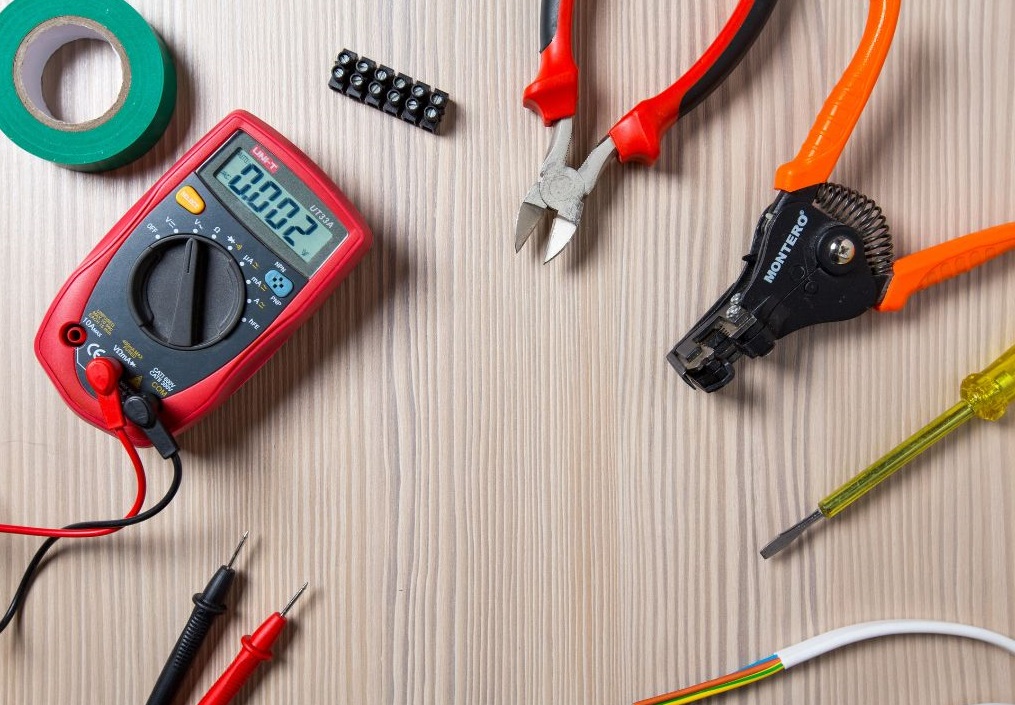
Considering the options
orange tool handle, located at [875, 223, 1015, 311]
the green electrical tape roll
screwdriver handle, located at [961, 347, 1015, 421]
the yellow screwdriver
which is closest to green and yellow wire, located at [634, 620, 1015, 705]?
the yellow screwdriver

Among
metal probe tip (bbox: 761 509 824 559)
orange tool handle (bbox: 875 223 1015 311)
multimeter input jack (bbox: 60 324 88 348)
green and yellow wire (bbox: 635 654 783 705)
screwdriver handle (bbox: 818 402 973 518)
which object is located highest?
orange tool handle (bbox: 875 223 1015 311)

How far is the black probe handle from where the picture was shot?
770 millimetres

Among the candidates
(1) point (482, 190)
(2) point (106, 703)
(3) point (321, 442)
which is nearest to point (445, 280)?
(1) point (482, 190)

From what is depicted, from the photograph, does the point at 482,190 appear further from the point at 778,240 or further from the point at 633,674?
the point at 633,674

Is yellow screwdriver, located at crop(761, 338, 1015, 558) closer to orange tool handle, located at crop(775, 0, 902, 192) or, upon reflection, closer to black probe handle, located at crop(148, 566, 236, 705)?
orange tool handle, located at crop(775, 0, 902, 192)

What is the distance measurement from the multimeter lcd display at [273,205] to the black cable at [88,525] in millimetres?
224

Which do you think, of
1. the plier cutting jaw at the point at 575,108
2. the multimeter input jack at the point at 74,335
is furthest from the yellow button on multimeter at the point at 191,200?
the plier cutting jaw at the point at 575,108

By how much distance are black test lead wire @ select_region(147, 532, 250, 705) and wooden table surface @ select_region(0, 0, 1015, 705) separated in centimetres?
2

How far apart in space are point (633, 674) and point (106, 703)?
526mm

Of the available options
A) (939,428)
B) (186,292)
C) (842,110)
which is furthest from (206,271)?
(939,428)

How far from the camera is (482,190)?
0.80m

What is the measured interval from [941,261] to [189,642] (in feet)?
2.60

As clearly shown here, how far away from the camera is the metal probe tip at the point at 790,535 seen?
0.80 metres

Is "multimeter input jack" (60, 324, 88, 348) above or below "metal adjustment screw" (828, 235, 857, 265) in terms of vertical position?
below
